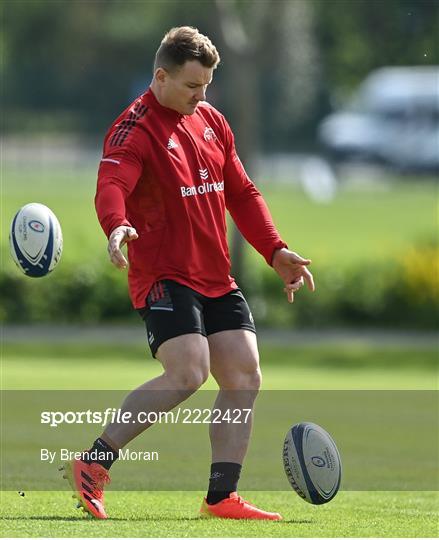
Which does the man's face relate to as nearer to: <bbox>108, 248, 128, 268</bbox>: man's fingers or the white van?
<bbox>108, 248, 128, 268</bbox>: man's fingers

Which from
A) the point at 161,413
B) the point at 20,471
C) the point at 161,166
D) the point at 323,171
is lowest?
the point at 323,171

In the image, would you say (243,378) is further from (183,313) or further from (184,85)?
(184,85)

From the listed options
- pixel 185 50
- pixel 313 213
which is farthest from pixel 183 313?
pixel 313 213

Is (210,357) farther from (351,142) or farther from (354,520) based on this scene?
(351,142)

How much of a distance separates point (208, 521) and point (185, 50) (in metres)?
2.27

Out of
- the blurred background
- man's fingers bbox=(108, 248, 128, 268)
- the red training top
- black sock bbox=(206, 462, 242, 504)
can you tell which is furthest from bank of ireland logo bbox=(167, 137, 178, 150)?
the blurred background

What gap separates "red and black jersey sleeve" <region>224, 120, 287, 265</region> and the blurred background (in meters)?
11.0

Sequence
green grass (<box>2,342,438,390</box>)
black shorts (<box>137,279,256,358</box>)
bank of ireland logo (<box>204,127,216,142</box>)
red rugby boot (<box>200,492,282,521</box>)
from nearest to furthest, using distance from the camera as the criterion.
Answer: black shorts (<box>137,279,256,358</box>)
red rugby boot (<box>200,492,282,521</box>)
bank of ireland logo (<box>204,127,216,142</box>)
green grass (<box>2,342,438,390</box>)

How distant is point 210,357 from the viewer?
23.4ft

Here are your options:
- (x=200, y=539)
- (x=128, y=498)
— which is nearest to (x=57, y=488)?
(x=128, y=498)

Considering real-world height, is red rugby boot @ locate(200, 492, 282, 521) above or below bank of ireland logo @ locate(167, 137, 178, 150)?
below

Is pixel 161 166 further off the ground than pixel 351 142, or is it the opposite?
pixel 161 166

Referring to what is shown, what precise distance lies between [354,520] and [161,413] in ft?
3.66

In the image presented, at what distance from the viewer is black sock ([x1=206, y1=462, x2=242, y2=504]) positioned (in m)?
7.10
